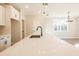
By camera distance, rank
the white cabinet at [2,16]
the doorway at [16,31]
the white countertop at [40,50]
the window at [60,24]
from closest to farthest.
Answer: the white countertop at [40,50]
the white cabinet at [2,16]
the doorway at [16,31]
the window at [60,24]

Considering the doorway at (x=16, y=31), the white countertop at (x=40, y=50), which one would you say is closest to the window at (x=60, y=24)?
the doorway at (x=16, y=31)

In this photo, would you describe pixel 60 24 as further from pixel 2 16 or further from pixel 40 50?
pixel 40 50

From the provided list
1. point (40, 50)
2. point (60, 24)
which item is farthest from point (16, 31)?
point (40, 50)

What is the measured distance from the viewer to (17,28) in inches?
333

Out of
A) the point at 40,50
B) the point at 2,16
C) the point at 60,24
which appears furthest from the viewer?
the point at 60,24

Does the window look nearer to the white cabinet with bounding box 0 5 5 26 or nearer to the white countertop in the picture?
the white cabinet with bounding box 0 5 5 26

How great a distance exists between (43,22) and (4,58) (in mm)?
12033

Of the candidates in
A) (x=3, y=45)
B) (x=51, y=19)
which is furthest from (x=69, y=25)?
(x=3, y=45)

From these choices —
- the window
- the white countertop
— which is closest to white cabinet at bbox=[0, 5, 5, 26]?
the white countertop

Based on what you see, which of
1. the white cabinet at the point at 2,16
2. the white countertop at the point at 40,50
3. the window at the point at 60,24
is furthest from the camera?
the window at the point at 60,24

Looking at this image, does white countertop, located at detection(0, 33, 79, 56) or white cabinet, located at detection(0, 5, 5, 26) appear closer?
white countertop, located at detection(0, 33, 79, 56)

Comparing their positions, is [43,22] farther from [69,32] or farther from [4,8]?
[4,8]

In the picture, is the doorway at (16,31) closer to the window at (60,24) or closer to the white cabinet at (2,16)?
the white cabinet at (2,16)

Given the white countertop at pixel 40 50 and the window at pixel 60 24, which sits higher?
the window at pixel 60 24
